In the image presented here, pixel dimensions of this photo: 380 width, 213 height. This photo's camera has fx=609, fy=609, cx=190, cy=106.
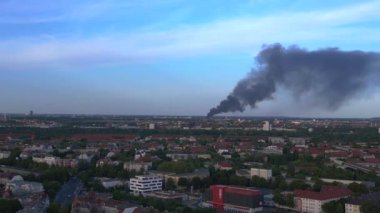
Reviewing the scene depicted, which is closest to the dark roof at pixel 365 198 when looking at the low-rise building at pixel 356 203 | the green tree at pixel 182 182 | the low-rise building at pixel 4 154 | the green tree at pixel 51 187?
the low-rise building at pixel 356 203

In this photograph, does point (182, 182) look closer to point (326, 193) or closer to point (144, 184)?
point (144, 184)

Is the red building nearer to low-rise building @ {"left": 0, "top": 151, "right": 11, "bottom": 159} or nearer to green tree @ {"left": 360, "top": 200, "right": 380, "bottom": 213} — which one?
green tree @ {"left": 360, "top": 200, "right": 380, "bottom": 213}

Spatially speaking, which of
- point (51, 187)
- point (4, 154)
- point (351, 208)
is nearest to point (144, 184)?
point (51, 187)

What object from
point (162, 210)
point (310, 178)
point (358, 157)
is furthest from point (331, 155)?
point (162, 210)

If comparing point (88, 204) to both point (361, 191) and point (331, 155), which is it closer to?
point (361, 191)

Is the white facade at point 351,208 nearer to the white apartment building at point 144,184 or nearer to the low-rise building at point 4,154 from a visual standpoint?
the white apartment building at point 144,184

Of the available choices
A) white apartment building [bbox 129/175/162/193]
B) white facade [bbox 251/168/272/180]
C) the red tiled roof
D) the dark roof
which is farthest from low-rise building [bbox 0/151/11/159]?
the dark roof
